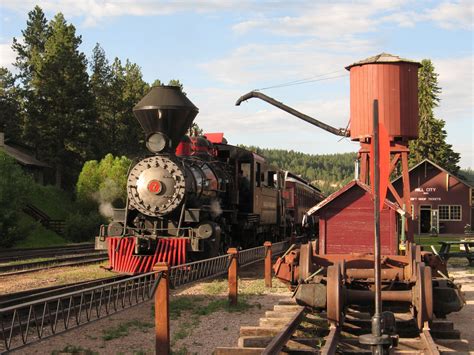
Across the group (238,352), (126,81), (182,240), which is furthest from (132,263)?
(126,81)

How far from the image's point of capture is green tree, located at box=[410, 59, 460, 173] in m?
56.6

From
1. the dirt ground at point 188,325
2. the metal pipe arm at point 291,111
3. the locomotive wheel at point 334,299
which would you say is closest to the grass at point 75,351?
the dirt ground at point 188,325

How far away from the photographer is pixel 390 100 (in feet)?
62.7

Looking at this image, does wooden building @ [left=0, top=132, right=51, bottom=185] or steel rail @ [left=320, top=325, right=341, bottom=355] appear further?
wooden building @ [left=0, top=132, right=51, bottom=185]

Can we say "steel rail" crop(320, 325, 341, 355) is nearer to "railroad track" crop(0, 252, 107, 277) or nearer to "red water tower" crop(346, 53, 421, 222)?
"railroad track" crop(0, 252, 107, 277)

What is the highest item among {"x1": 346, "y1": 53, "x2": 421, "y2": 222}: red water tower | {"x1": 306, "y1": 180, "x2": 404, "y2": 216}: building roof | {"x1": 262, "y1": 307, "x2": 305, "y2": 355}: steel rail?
{"x1": 346, "y1": 53, "x2": 421, "y2": 222}: red water tower

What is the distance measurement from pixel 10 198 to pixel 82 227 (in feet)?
25.7

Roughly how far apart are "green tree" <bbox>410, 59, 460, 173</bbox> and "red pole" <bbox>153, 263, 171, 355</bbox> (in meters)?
50.9

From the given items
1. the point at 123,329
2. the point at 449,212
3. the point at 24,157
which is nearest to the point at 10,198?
the point at 24,157

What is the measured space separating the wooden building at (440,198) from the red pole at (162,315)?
38253 mm

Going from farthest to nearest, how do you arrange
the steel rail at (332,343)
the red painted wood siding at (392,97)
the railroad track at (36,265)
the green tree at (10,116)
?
the green tree at (10,116), the red painted wood siding at (392,97), the railroad track at (36,265), the steel rail at (332,343)

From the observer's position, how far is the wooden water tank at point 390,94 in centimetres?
1914

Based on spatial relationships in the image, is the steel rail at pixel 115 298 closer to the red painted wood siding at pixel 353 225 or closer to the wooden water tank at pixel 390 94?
the red painted wood siding at pixel 353 225

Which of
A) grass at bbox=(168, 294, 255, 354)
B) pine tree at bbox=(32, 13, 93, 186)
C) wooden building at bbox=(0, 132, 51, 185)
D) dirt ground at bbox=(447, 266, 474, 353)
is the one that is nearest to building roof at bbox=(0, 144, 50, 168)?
wooden building at bbox=(0, 132, 51, 185)
